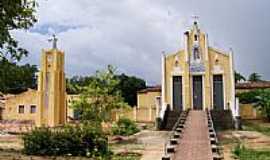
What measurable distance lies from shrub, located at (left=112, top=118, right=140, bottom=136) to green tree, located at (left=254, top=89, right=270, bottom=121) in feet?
40.1

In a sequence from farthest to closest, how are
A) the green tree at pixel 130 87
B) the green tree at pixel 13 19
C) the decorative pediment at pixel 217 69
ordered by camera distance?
A: the green tree at pixel 130 87
the decorative pediment at pixel 217 69
the green tree at pixel 13 19

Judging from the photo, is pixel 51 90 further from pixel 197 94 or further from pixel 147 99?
pixel 197 94

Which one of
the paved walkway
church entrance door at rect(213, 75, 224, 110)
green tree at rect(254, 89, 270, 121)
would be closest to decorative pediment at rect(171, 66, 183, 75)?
church entrance door at rect(213, 75, 224, 110)

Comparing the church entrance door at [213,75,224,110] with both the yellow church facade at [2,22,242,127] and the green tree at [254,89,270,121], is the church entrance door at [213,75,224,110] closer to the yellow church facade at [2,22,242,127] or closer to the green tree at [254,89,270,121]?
the yellow church facade at [2,22,242,127]

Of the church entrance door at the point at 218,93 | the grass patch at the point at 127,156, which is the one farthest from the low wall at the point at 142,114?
the grass patch at the point at 127,156

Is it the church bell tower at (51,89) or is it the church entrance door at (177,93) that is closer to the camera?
the church entrance door at (177,93)

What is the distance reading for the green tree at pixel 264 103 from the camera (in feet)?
126

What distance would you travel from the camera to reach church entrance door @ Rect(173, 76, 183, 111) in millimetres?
38844

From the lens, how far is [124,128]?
3284cm

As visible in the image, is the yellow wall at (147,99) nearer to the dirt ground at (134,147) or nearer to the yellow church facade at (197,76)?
the yellow church facade at (197,76)

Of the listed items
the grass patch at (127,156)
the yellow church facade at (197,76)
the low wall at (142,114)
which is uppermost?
the yellow church facade at (197,76)

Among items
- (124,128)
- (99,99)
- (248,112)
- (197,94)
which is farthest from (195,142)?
(248,112)

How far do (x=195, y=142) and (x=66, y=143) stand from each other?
5.75m

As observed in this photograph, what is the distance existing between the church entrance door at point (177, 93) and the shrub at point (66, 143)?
2098 cm
